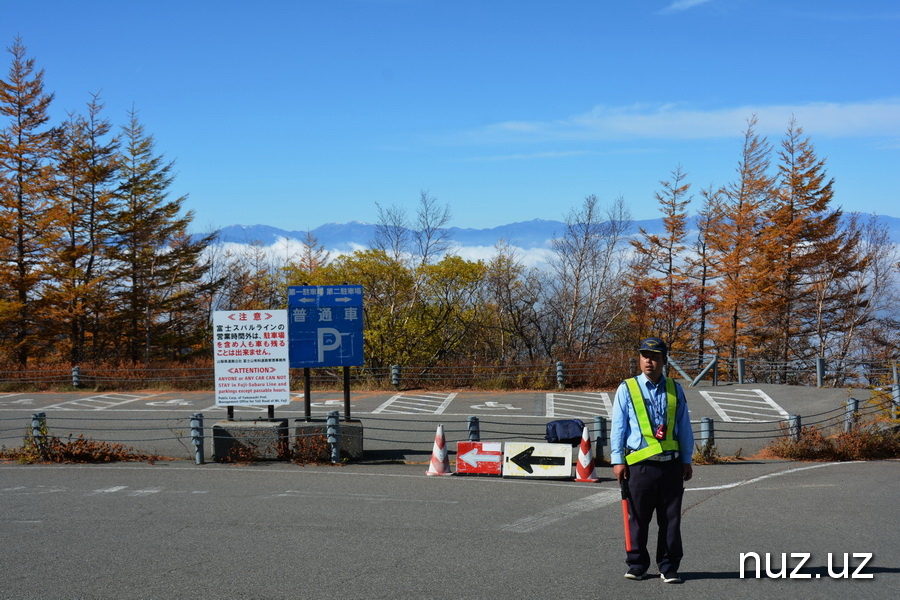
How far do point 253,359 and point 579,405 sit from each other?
1148cm

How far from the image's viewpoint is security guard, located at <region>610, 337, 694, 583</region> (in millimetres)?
6062

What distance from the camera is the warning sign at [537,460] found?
1195cm

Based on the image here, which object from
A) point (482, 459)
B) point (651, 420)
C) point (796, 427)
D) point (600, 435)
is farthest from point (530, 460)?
point (796, 427)

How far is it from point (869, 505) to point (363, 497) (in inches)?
257

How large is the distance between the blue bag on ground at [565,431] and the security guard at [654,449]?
645 cm

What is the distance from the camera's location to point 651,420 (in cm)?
609

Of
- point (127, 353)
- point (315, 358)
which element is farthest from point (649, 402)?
point (127, 353)

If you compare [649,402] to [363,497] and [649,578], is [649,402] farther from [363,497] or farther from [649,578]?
[363,497]

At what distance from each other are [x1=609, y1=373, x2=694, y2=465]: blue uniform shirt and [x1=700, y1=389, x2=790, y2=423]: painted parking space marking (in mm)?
13988

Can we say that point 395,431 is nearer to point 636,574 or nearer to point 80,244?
point 636,574

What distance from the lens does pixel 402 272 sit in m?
32.9

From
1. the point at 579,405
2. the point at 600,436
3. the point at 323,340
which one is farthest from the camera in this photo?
the point at 579,405

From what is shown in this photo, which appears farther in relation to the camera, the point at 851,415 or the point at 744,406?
the point at 744,406

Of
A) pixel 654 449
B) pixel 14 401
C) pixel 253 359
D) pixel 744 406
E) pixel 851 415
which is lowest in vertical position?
pixel 744 406
